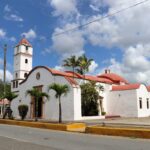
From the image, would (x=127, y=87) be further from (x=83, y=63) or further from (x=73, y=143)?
(x=73, y=143)

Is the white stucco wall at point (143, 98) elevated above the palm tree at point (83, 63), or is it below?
below

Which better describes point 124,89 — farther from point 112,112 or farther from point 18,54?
point 18,54

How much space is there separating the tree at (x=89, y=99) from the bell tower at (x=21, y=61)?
3382cm

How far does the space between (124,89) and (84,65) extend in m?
6.72

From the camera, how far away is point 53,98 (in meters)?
37.3

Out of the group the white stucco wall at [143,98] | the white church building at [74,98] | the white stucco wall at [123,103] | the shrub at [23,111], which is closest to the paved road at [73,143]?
the white church building at [74,98]

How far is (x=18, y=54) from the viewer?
71500 mm

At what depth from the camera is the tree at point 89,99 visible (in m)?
38.1

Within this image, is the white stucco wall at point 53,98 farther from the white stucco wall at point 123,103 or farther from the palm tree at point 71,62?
the white stucco wall at point 123,103

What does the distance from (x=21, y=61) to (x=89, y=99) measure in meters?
35.9

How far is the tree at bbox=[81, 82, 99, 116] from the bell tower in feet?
111

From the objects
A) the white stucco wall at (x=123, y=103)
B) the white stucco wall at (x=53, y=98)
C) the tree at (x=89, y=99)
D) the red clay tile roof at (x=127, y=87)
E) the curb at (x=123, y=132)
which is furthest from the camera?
the red clay tile roof at (x=127, y=87)

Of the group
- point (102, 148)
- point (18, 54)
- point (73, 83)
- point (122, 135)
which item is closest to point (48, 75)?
point (73, 83)

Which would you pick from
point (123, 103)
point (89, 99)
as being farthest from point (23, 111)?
point (123, 103)
